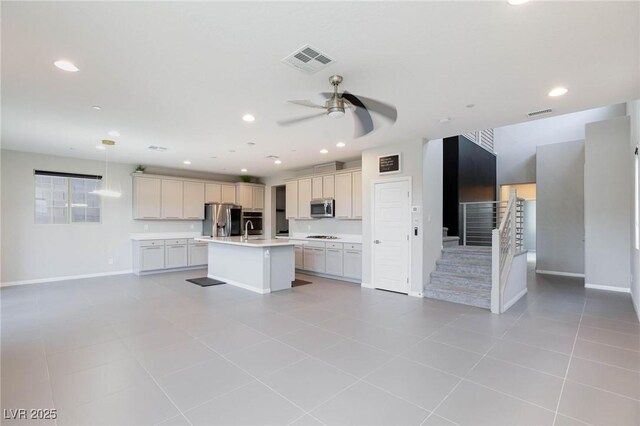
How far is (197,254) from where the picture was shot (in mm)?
8211

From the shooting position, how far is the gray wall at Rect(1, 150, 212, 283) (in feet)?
20.0

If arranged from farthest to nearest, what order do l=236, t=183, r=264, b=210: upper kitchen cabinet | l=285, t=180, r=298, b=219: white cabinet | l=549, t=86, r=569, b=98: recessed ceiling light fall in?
l=236, t=183, r=264, b=210: upper kitchen cabinet → l=285, t=180, r=298, b=219: white cabinet → l=549, t=86, r=569, b=98: recessed ceiling light

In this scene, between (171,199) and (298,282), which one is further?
(171,199)

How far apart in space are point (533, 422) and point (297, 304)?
10.9 feet

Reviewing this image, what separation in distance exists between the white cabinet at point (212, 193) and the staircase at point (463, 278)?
632cm

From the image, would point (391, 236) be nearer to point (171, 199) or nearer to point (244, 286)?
point (244, 286)

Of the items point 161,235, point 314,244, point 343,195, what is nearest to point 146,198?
point 161,235

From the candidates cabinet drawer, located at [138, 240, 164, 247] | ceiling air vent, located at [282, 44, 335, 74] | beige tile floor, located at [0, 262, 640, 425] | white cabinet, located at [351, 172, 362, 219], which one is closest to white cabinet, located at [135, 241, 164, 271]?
cabinet drawer, located at [138, 240, 164, 247]

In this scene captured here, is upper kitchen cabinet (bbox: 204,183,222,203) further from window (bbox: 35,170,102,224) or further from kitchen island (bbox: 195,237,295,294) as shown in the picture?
kitchen island (bbox: 195,237,295,294)

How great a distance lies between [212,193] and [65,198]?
10.8 ft

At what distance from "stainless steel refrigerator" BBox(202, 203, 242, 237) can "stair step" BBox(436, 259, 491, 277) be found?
5.82 metres

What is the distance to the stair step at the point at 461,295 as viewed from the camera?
15.0 ft

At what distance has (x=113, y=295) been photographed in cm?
533

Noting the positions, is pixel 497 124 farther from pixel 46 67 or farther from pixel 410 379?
pixel 46 67
